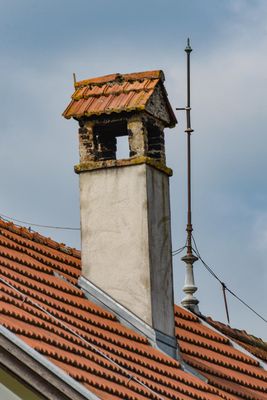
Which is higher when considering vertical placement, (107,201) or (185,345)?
(107,201)

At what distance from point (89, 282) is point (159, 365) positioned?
1.48 metres

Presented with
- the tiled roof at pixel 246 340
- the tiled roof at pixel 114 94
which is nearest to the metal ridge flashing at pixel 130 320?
the tiled roof at pixel 114 94

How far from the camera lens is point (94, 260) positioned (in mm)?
21234

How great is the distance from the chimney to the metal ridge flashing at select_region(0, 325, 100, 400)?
4034mm

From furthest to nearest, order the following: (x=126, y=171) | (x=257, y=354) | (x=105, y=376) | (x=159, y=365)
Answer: (x=257, y=354) < (x=126, y=171) < (x=159, y=365) < (x=105, y=376)

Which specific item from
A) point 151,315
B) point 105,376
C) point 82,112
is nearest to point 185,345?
point 151,315

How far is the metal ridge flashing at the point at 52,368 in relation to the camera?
661 inches

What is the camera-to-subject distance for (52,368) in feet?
55.2

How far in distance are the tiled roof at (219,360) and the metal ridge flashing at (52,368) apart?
4245mm

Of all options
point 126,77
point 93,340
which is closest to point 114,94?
point 126,77

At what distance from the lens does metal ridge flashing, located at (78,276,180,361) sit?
20.8m

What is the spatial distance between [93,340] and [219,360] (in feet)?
11.8

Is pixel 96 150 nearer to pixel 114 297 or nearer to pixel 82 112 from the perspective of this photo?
pixel 82 112

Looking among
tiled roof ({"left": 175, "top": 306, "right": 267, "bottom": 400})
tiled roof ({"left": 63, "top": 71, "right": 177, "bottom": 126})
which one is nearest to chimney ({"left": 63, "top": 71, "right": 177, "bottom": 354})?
tiled roof ({"left": 63, "top": 71, "right": 177, "bottom": 126})
